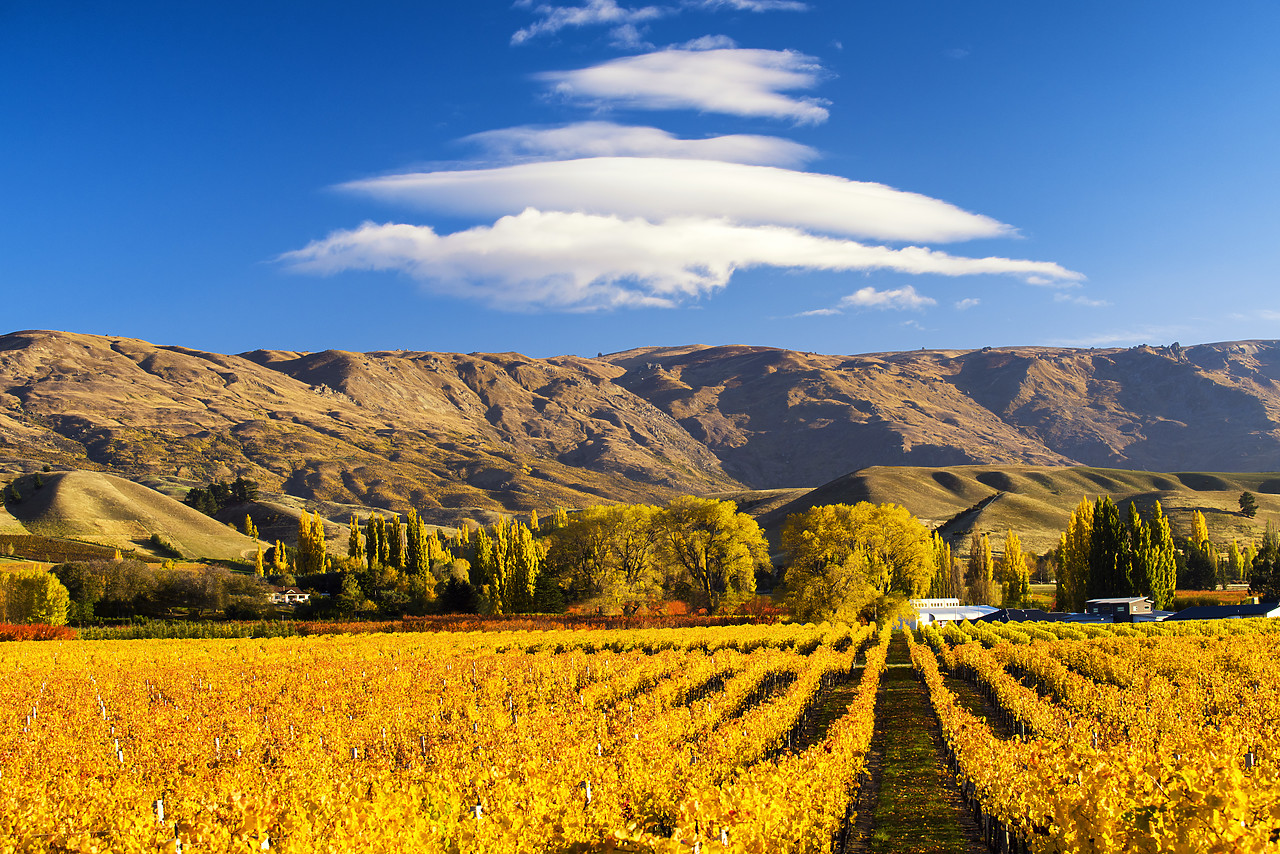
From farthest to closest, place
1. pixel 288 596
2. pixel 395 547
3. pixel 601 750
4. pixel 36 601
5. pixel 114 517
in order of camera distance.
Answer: pixel 114 517, pixel 395 547, pixel 288 596, pixel 36 601, pixel 601 750

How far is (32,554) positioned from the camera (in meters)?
104

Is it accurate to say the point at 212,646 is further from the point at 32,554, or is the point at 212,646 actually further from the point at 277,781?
the point at 32,554

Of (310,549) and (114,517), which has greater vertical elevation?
(114,517)

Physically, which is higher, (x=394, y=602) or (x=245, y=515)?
(x=245, y=515)

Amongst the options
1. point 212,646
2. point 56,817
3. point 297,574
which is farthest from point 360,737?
point 297,574

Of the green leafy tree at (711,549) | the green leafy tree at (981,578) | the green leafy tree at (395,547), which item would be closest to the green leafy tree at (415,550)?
the green leafy tree at (395,547)

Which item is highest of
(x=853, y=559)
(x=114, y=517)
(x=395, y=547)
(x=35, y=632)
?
(x=114, y=517)

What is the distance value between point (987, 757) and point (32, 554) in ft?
407

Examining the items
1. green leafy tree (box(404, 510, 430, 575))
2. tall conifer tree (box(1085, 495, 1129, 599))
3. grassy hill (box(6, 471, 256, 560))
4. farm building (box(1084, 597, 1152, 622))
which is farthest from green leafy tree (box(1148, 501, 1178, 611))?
grassy hill (box(6, 471, 256, 560))

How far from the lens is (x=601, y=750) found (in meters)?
16.5

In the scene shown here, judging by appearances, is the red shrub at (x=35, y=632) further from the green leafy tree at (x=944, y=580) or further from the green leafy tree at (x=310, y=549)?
the green leafy tree at (x=944, y=580)

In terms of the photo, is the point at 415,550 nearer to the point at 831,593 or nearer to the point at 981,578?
the point at 831,593

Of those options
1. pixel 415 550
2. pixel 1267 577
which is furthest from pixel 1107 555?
pixel 415 550

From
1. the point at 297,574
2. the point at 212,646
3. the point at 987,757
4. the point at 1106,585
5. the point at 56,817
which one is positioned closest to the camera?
the point at 56,817
